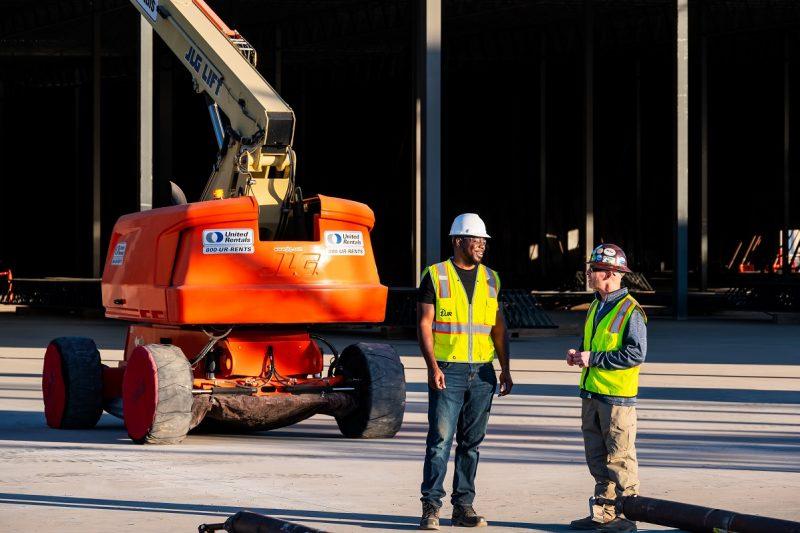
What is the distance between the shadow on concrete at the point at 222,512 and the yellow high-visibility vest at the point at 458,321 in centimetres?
102

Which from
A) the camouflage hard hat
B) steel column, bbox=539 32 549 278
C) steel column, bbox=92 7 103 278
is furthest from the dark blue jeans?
steel column, bbox=539 32 549 278

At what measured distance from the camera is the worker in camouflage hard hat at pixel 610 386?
8281 mm

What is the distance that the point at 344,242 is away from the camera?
12180 millimetres

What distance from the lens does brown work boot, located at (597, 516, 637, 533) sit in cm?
813

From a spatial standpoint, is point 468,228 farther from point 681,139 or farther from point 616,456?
point 681,139

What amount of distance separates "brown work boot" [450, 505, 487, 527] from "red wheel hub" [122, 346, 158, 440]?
145 inches

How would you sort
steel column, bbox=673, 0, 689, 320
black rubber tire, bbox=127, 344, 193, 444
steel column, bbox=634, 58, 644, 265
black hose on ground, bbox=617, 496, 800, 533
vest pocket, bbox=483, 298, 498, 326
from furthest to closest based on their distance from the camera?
steel column, bbox=634, 58, 644, 265 < steel column, bbox=673, 0, 689, 320 < black rubber tire, bbox=127, 344, 193, 444 < vest pocket, bbox=483, 298, 498, 326 < black hose on ground, bbox=617, 496, 800, 533

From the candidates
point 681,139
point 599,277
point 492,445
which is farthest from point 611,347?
point 681,139

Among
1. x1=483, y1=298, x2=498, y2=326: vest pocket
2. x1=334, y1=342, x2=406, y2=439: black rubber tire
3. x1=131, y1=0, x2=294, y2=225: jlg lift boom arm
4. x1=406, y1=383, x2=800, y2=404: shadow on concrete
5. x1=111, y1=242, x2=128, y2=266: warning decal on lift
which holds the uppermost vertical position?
x1=131, y1=0, x2=294, y2=225: jlg lift boom arm

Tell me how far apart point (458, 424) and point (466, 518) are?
629mm

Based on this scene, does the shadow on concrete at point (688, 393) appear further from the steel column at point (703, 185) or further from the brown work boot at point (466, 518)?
the steel column at point (703, 185)

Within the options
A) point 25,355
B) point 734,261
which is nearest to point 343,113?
point 734,261

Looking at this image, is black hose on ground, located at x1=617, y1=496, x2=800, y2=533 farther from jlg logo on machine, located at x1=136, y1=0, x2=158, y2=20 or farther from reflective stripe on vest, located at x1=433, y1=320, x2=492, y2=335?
A: jlg logo on machine, located at x1=136, y1=0, x2=158, y2=20

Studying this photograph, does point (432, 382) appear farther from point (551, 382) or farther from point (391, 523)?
point (551, 382)
